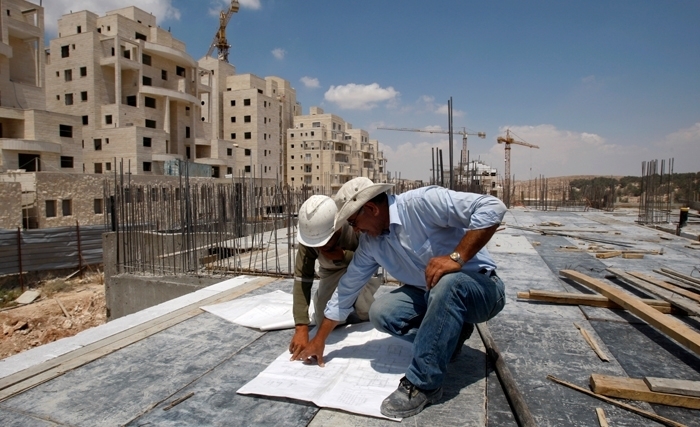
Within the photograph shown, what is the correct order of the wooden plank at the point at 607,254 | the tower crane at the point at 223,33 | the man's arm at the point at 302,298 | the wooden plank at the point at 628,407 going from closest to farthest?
the wooden plank at the point at 628,407, the man's arm at the point at 302,298, the wooden plank at the point at 607,254, the tower crane at the point at 223,33

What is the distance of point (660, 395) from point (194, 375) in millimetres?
2242

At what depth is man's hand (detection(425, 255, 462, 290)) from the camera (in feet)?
6.25

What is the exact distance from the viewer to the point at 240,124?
40.4 m

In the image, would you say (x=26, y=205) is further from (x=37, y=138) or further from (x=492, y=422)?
(x=492, y=422)

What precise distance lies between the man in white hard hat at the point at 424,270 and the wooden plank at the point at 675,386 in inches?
28.8

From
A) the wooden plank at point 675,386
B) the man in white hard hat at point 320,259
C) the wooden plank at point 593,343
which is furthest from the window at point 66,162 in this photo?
the wooden plank at point 675,386

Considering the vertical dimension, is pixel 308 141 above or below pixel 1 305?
above

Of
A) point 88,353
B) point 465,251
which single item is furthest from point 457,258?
point 88,353

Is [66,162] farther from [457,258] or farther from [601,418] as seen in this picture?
[601,418]

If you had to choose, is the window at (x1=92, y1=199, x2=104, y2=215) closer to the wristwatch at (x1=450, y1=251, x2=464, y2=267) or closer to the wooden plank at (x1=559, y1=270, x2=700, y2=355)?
the wooden plank at (x1=559, y1=270, x2=700, y2=355)

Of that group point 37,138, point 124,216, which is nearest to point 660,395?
point 124,216

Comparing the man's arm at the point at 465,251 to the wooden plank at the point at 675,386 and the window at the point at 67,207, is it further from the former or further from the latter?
the window at the point at 67,207

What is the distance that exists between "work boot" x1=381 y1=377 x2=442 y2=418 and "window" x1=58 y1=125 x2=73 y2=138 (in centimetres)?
2576

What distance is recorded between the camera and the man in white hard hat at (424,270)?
1881 mm
